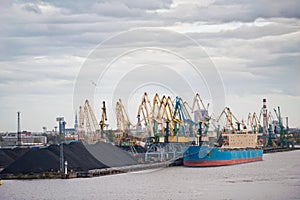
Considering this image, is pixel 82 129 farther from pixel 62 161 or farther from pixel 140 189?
pixel 140 189

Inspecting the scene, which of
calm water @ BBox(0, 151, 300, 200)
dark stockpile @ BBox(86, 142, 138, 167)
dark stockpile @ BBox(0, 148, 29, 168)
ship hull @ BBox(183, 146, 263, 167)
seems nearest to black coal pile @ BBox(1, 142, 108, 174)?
dark stockpile @ BBox(86, 142, 138, 167)

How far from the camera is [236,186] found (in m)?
48.6

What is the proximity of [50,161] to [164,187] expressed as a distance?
1503 centimetres

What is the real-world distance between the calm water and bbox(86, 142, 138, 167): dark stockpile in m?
9.33

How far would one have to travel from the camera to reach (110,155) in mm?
73375

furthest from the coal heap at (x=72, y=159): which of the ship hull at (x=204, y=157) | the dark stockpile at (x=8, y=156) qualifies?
the ship hull at (x=204, y=157)

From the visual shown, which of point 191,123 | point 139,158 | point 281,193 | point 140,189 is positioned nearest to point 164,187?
point 140,189

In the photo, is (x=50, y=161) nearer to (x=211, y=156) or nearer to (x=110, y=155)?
(x=110, y=155)

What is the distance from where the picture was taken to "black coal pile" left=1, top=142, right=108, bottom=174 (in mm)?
58188

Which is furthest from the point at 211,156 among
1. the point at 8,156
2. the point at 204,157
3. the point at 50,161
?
the point at 50,161

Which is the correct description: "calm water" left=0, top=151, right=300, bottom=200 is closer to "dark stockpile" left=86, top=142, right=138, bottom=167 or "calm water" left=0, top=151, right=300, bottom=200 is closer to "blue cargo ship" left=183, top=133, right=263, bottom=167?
"dark stockpile" left=86, top=142, right=138, bottom=167

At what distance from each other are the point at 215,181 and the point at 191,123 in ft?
167

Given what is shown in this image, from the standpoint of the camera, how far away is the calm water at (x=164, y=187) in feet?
143

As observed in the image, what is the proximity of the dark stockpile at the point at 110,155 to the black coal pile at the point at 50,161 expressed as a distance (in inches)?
60.6
